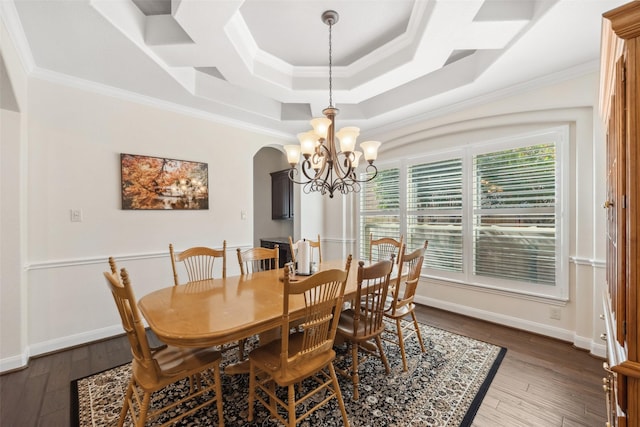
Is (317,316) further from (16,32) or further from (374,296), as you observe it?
(16,32)

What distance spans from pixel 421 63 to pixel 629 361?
263 cm

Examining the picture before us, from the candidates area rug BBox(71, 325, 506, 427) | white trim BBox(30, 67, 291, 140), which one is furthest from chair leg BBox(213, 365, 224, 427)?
white trim BBox(30, 67, 291, 140)

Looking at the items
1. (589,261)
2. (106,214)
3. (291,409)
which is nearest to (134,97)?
(106,214)

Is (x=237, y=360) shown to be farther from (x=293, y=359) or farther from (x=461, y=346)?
(x=461, y=346)

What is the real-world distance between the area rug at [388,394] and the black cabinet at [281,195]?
3.14m

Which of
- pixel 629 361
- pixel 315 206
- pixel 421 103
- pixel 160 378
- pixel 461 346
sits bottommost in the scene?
pixel 461 346

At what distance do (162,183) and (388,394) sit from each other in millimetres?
3245

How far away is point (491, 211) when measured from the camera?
3295 mm

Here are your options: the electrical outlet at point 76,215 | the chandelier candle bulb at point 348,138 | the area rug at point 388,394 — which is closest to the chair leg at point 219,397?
the area rug at point 388,394

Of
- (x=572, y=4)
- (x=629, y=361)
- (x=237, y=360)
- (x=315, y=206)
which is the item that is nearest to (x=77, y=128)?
(x=237, y=360)

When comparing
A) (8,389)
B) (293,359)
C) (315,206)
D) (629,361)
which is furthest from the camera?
(315,206)

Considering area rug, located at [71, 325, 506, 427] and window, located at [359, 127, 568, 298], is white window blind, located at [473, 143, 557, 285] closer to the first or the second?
window, located at [359, 127, 568, 298]

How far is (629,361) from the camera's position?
0.77 metres

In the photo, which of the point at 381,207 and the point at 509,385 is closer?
the point at 509,385
